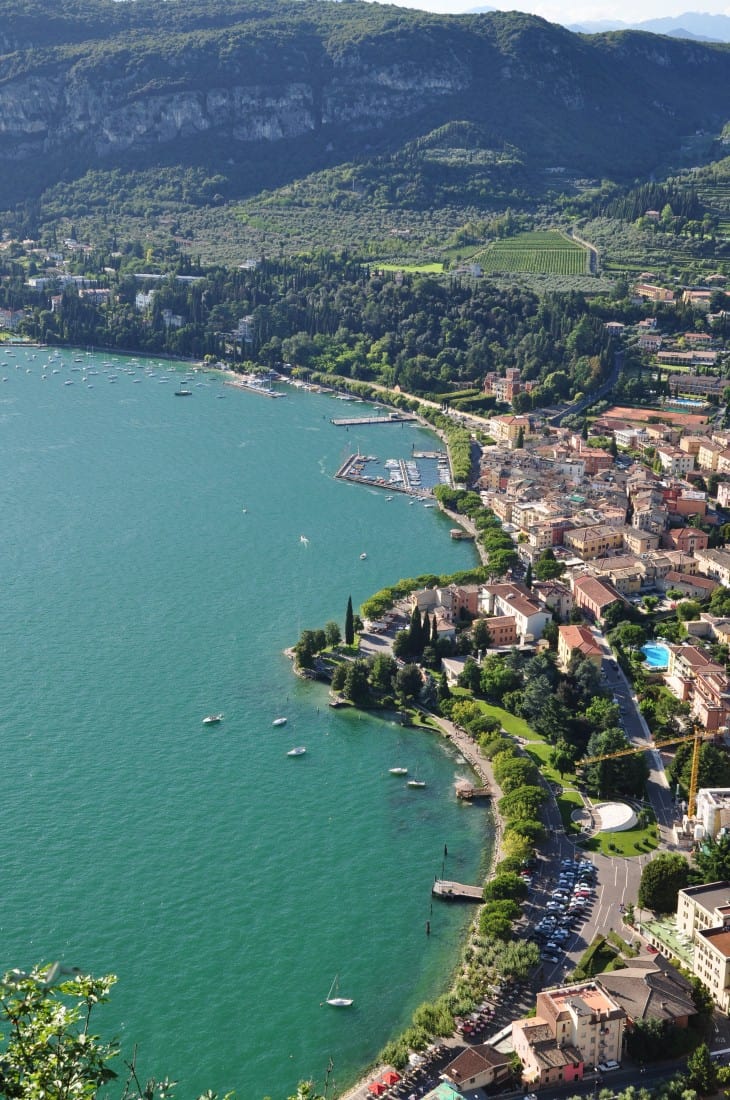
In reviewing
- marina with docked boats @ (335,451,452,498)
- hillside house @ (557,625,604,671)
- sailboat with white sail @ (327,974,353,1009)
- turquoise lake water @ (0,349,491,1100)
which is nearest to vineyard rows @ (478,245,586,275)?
marina with docked boats @ (335,451,452,498)

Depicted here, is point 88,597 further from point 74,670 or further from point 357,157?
point 357,157

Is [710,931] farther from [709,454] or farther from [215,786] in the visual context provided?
[709,454]

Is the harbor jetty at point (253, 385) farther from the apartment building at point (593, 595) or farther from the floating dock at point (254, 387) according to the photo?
the apartment building at point (593, 595)

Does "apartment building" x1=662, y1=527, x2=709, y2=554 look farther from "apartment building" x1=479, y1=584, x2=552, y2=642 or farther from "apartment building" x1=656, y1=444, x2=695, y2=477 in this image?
"apartment building" x1=656, y1=444, x2=695, y2=477

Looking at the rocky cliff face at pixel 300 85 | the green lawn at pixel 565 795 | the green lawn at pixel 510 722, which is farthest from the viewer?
the rocky cliff face at pixel 300 85

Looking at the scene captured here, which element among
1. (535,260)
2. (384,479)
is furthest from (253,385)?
(535,260)

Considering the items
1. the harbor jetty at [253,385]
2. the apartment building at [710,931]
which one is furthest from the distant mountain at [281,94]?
the apartment building at [710,931]
